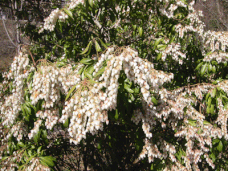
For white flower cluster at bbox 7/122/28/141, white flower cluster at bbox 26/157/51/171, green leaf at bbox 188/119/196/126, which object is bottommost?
white flower cluster at bbox 26/157/51/171

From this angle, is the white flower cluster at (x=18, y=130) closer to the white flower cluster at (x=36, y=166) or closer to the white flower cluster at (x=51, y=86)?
the white flower cluster at (x=36, y=166)

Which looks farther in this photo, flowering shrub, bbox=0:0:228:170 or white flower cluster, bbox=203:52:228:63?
white flower cluster, bbox=203:52:228:63

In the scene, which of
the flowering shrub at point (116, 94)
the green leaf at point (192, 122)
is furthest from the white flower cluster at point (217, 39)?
the green leaf at point (192, 122)

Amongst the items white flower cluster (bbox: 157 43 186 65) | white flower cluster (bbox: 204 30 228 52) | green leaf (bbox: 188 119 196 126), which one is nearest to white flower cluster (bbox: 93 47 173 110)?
green leaf (bbox: 188 119 196 126)

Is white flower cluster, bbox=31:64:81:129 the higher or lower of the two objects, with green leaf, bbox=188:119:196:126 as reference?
higher

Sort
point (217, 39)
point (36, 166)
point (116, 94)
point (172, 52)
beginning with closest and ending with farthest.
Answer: point (116, 94) < point (36, 166) < point (172, 52) < point (217, 39)

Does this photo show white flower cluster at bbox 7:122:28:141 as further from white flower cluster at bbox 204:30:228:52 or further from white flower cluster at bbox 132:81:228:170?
white flower cluster at bbox 204:30:228:52

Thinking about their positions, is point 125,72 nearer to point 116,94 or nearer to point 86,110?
point 116,94

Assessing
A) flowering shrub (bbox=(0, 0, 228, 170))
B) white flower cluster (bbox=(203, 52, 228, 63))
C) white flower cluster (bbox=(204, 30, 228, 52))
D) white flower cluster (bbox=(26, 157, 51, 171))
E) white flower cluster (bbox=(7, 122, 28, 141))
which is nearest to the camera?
flowering shrub (bbox=(0, 0, 228, 170))

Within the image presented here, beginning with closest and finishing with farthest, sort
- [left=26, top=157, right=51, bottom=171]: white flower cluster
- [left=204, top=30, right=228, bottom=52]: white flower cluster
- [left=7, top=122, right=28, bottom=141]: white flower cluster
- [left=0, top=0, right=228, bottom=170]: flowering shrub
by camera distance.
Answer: [left=0, top=0, right=228, bottom=170]: flowering shrub < [left=26, top=157, right=51, bottom=171]: white flower cluster < [left=7, top=122, right=28, bottom=141]: white flower cluster < [left=204, top=30, right=228, bottom=52]: white flower cluster

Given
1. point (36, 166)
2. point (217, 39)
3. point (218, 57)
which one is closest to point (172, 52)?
point (218, 57)
